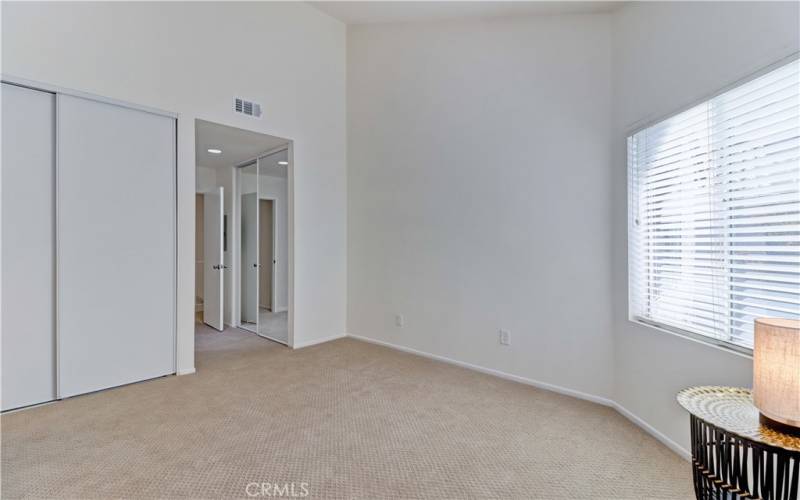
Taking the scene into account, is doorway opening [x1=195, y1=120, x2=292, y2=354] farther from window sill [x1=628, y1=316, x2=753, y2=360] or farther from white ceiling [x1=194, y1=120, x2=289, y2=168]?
window sill [x1=628, y1=316, x2=753, y2=360]

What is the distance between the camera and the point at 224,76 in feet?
12.3

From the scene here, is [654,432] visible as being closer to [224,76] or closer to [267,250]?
[224,76]

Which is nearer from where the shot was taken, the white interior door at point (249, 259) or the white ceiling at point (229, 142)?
the white ceiling at point (229, 142)

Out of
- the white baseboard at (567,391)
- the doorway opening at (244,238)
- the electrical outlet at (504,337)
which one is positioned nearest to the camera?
the white baseboard at (567,391)

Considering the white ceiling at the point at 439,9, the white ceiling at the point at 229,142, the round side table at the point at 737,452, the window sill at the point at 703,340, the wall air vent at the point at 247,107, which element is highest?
the white ceiling at the point at 439,9

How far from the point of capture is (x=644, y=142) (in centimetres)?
267

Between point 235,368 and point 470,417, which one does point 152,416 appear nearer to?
point 235,368

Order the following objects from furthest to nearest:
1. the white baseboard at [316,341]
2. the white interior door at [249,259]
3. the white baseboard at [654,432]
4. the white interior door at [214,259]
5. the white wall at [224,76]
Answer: the white interior door at [249,259] → the white interior door at [214,259] → the white baseboard at [316,341] → the white wall at [224,76] → the white baseboard at [654,432]

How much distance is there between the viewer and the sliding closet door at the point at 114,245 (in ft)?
9.59

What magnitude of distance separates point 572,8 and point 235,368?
4408mm

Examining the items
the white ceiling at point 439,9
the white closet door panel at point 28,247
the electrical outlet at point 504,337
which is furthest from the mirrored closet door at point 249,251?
the electrical outlet at point 504,337

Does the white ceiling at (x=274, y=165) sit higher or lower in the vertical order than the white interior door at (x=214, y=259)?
higher

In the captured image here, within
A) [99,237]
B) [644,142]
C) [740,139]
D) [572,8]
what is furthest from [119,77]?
[740,139]

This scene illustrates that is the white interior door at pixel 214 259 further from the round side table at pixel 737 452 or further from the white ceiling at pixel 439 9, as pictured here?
the round side table at pixel 737 452
